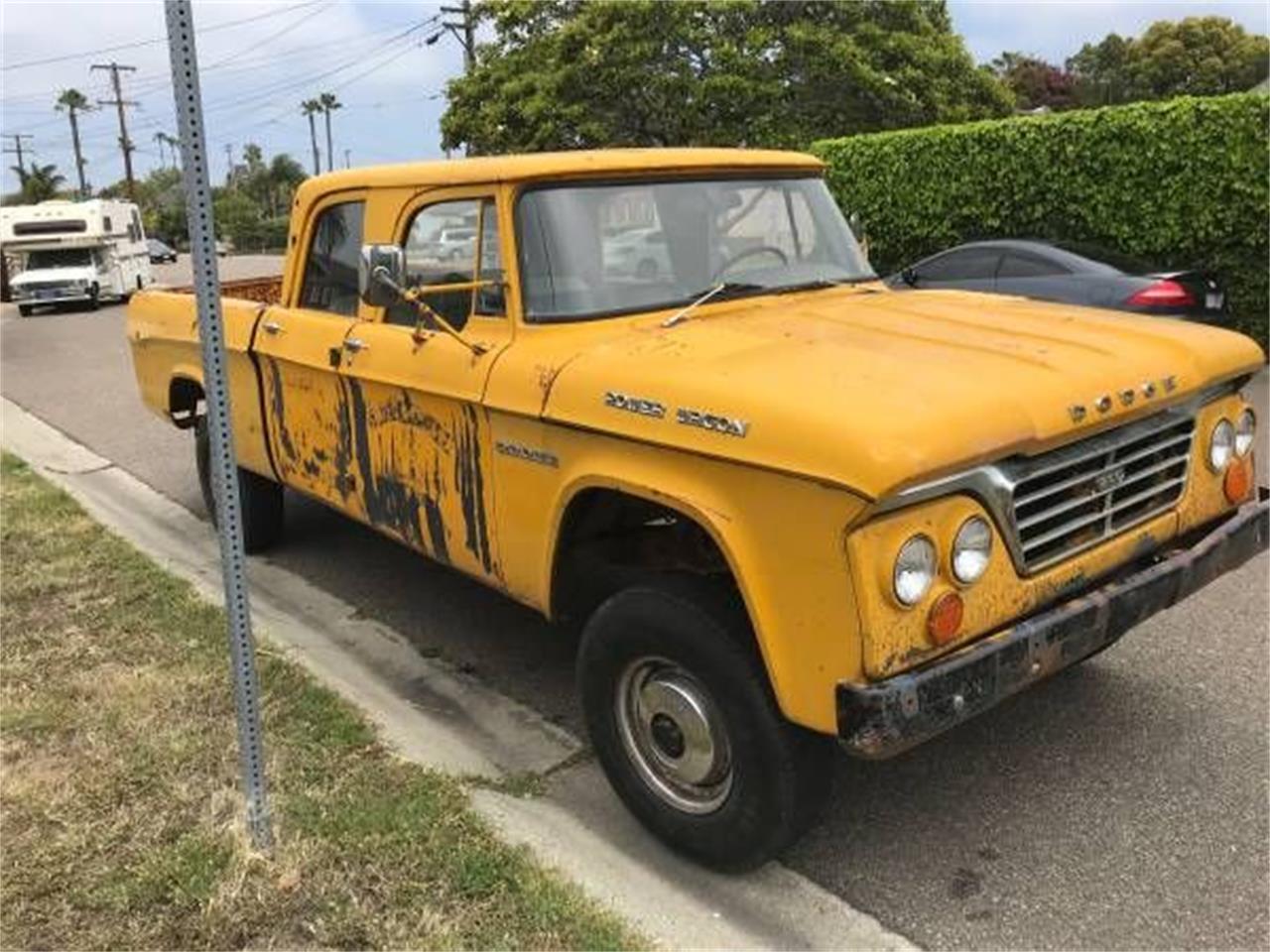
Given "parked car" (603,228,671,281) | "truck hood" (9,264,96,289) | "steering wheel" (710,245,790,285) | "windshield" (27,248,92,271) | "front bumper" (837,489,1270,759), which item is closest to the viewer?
"front bumper" (837,489,1270,759)

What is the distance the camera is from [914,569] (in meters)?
2.85

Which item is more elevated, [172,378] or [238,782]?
[172,378]

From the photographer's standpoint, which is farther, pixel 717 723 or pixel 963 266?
pixel 963 266

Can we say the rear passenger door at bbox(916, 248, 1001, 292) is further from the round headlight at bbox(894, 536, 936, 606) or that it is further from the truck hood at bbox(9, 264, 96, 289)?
the truck hood at bbox(9, 264, 96, 289)

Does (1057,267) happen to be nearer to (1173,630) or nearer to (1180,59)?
(1173,630)

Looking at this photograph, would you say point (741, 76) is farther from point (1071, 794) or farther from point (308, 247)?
point (1071, 794)

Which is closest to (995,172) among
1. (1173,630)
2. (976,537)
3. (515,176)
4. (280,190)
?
(1173,630)

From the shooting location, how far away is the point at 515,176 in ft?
13.2

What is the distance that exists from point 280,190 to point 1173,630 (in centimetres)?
10132

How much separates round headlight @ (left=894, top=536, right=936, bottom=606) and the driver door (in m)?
1.57

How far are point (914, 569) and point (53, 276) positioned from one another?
28.1 meters

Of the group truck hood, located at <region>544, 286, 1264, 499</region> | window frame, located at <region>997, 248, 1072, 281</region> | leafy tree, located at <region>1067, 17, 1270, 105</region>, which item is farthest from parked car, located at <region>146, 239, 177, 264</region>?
truck hood, located at <region>544, 286, 1264, 499</region>

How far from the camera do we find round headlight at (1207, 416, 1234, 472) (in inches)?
148

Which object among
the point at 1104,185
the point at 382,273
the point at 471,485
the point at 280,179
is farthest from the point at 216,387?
the point at 280,179
